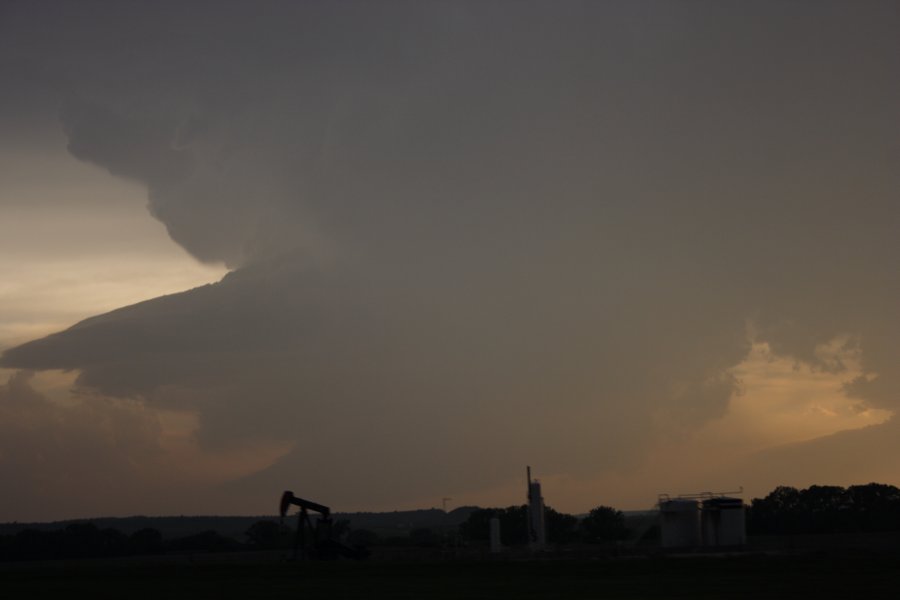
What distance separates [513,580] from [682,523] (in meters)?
28.8

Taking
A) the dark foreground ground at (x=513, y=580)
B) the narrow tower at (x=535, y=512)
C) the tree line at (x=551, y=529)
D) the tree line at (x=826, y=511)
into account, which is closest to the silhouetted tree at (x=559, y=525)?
the tree line at (x=551, y=529)

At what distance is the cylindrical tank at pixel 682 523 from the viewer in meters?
64.9

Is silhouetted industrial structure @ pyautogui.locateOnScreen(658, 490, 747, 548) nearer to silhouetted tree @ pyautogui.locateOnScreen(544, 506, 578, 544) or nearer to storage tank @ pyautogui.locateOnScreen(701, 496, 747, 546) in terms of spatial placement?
storage tank @ pyautogui.locateOnScreen(701, 496, 747, 546)

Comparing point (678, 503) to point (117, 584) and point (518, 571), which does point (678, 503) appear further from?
point (117, 584)

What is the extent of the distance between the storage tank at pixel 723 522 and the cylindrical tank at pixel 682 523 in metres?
0.48

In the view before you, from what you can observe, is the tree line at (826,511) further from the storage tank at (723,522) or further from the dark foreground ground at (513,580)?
the dark foreground ground at (513,580)

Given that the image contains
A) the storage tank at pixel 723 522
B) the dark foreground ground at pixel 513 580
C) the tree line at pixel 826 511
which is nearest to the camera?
A: the dark foreground ground at pixel 513 580

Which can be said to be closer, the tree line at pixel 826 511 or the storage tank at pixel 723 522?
the storage tank at pixel 723 522

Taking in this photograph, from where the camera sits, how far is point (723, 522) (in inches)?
Answer: 2544

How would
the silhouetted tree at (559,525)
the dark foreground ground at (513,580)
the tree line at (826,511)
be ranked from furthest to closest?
the silhouetted tree at (559,525), the tree line at (826,511), the dark foreground ground at (513,580)

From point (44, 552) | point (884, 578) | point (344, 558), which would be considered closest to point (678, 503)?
point (344, 558)

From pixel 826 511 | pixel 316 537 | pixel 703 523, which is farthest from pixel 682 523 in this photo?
pixel 826 511

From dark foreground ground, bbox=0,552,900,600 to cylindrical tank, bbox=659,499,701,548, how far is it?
1371 cm

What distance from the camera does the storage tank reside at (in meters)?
64.4
